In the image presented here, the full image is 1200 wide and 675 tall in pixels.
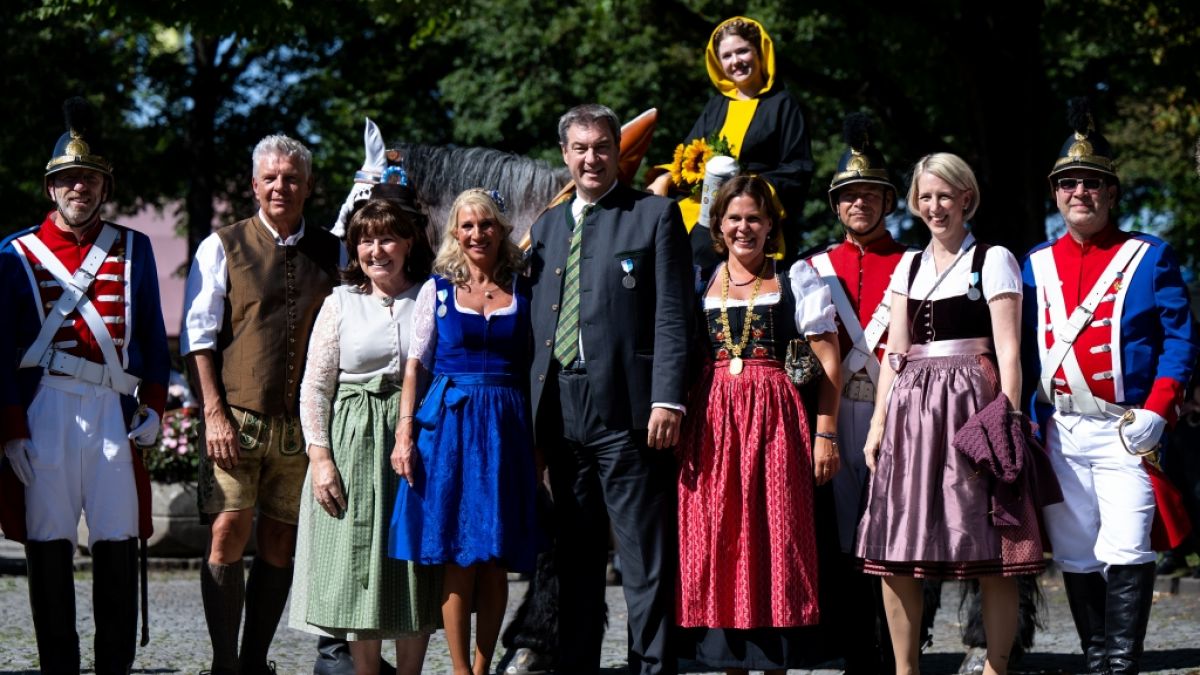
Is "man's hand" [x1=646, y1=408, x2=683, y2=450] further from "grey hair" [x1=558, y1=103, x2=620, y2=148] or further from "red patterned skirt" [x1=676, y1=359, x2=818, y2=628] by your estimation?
"grey hair" [x1=558, y1=103, x2=620, y2=148]

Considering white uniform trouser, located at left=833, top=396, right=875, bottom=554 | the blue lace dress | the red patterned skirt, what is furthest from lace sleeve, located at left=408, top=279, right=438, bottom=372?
white uniform trouser, located at left=833, top=396, right=875, bottom=554

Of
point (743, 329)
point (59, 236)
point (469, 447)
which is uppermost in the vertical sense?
point (59, 236)

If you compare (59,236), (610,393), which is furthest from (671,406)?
(59,236)

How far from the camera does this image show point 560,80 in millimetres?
20797

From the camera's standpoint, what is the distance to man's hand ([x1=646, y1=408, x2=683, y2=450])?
534 centimetres

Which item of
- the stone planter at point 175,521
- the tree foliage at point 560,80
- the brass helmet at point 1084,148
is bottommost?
the stone planter at point 175,521

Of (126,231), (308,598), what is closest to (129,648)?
(308,598)

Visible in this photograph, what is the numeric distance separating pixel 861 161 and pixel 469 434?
1812 mm

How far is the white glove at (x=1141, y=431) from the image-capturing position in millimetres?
5418

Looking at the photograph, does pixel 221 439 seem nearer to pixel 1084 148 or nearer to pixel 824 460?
pixel 824 460

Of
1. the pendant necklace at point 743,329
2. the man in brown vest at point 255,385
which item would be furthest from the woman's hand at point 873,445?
the man in brown vest at point 255,385

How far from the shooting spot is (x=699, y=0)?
17.7m

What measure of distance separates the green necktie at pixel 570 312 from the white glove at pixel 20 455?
1883 millimetres

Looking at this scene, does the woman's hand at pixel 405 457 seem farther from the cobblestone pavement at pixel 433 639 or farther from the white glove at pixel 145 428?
the cobblestone pavement at pixel 433 639
